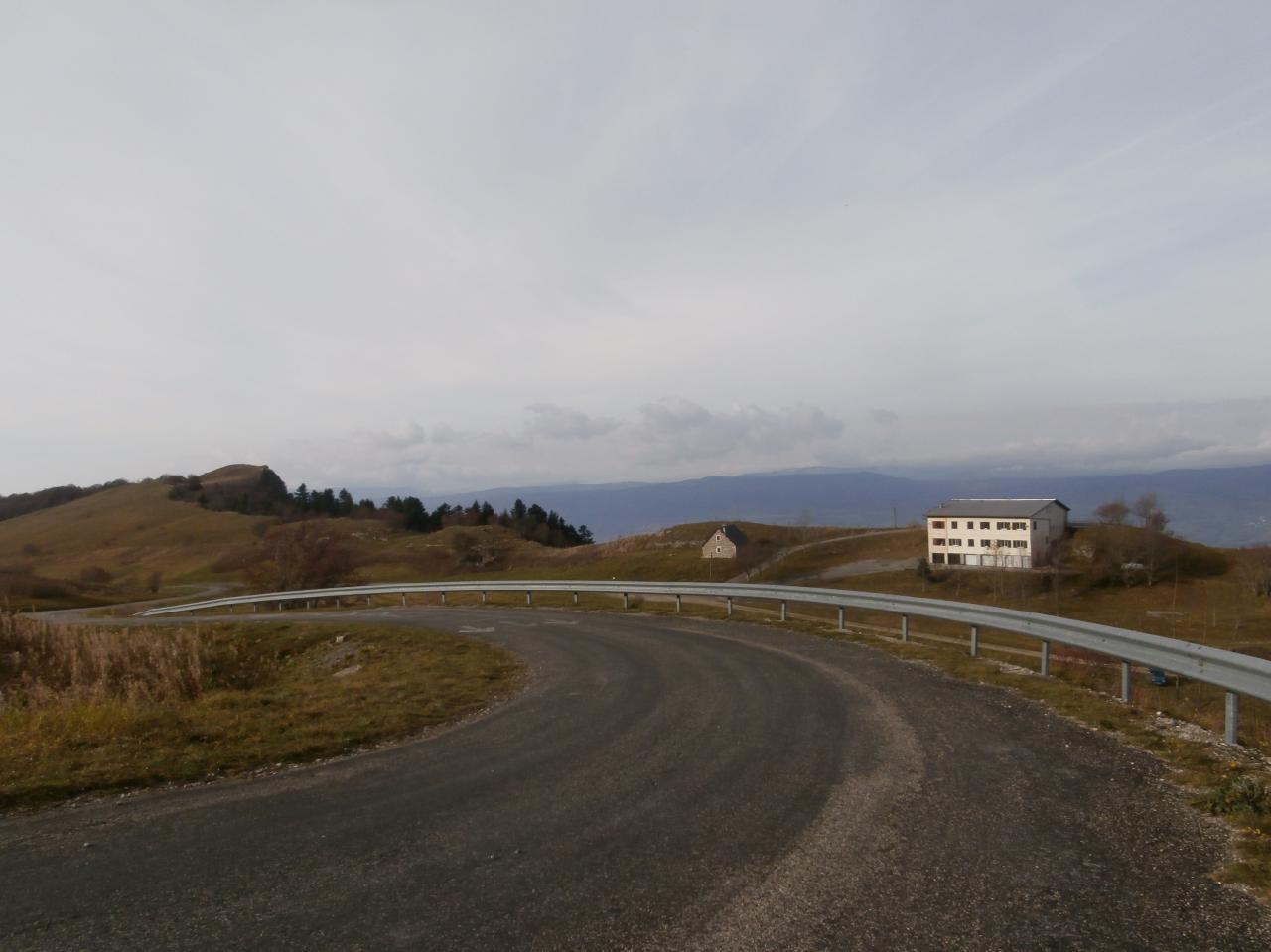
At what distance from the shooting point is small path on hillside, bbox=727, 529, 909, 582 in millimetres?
72081

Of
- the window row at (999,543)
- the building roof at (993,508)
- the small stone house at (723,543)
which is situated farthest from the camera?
the small stone house at (723,543)

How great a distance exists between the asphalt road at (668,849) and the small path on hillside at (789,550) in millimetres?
61629

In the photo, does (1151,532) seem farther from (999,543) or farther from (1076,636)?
(1076,636)

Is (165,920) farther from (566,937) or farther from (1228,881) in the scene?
(1228,881)

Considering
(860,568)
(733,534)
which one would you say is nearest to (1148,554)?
(860,568)

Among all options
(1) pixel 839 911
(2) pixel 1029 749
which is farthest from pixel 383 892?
(2) pixel 1029 749

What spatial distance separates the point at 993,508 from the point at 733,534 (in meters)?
29.0

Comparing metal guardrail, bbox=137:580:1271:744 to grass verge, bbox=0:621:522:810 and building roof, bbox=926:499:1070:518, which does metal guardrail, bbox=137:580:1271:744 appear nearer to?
grass verge, bbox=0:621:522:810

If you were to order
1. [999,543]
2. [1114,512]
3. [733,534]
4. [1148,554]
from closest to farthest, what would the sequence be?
[1148,554] < [999,543] < [1114,512] < [733,534]

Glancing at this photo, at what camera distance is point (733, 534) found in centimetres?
8206

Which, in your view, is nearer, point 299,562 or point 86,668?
point 86,668

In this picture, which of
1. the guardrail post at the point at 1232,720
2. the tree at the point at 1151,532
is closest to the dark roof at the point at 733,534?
the tree at the point at 1151,532

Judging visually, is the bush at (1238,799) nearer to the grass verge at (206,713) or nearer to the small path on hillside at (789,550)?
the grass verge at (206,713)

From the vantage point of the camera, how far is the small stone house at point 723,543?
259 feet
